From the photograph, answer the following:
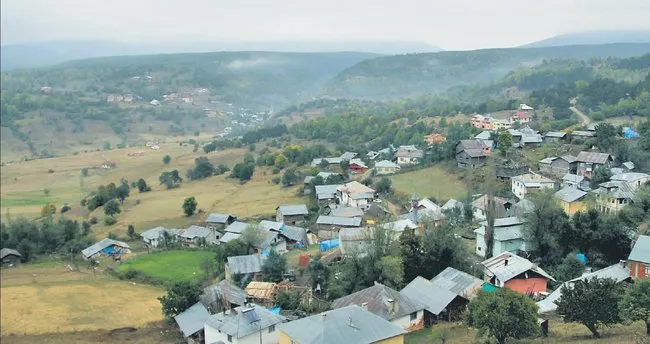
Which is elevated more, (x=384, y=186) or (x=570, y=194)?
(x=570, y=194)

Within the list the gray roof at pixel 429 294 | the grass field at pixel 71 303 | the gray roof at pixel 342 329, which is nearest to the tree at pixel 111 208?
the grass field at pixel 71 303

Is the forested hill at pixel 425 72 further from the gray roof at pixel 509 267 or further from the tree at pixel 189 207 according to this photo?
the gray roof at pixel 509 267

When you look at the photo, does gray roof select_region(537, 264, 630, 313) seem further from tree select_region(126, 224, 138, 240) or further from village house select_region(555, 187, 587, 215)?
tree select_region(126, 224, 138, 240)

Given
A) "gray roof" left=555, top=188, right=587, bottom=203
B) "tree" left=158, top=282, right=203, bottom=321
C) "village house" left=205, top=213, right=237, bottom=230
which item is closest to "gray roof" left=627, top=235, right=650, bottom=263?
"gray roof" left=555, top=188, right=587, bottom=203

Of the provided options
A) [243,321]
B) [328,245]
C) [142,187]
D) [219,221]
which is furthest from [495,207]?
[142,187]

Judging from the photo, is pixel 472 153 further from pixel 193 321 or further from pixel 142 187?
pixel 142 187

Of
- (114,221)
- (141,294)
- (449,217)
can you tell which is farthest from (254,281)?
(114,221)
